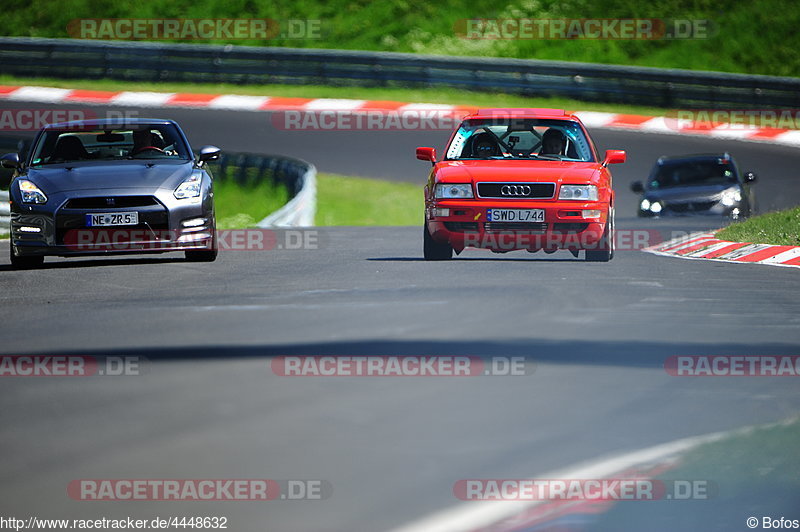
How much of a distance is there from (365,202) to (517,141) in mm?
10336

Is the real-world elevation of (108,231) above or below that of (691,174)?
above

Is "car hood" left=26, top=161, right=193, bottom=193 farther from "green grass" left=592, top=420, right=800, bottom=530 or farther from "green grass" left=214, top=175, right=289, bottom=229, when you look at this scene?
"green grass" left=214, top=175, right=289, bottom=229

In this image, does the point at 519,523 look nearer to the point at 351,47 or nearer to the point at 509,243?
the point at 509,243

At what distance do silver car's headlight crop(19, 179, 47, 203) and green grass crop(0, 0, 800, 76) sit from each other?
23280mm

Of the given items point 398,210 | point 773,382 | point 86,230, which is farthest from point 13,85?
point 773,382

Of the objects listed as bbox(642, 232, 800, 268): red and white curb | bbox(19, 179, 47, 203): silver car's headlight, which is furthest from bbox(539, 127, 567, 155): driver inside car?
bbox(19, 179, 47, 203): silver car's headlight

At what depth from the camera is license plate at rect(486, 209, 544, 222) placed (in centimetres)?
1284

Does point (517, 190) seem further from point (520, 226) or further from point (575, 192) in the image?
point (575, 192)

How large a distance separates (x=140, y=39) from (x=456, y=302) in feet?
96.9

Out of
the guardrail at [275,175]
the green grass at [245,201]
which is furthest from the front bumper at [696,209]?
the green grass at [245,201]

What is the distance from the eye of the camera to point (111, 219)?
12.8 metres

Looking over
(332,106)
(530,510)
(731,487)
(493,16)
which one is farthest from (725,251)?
(493,16)

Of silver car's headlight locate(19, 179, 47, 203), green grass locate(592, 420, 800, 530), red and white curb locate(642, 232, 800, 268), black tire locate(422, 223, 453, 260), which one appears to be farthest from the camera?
red and white curb locate(642, 232, 800, 268)

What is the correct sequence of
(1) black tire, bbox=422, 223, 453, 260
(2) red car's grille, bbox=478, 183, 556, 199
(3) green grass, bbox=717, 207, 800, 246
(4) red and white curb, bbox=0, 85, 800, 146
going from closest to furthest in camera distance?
(2) red car's grille, bbox=478, 183, 556, 199 < (1) black tire, bbox=422, 223, 453, 260 < (3) green grass, bbox=717, 207, 800, 246 < (4) red and white curb, bbox=0, 85, 800, 146
